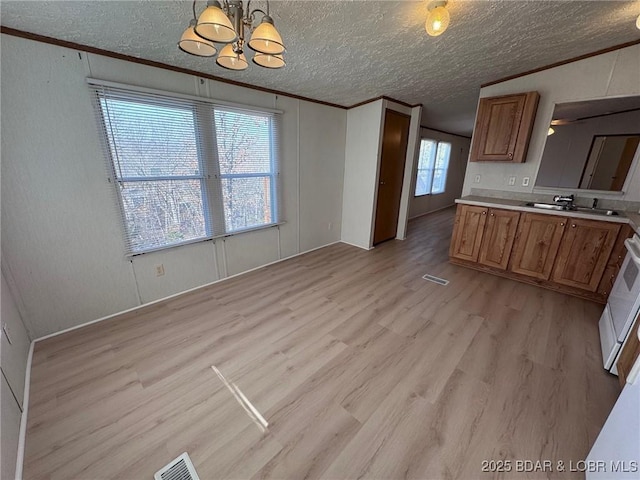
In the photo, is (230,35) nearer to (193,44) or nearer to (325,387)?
(193,44)

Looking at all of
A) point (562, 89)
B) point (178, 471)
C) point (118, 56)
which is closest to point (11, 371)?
point (178, 471)

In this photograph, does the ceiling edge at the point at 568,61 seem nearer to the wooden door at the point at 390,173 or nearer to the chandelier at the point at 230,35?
the wooden door at the point at 390,173

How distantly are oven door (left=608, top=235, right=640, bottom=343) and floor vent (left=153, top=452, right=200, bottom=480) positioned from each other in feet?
9.05

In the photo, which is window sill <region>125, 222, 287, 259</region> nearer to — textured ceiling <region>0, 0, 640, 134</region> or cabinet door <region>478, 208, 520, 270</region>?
textured ceiling <region>0, 0, 640, 134</region>

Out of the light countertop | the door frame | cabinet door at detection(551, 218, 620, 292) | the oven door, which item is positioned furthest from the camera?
the door frame

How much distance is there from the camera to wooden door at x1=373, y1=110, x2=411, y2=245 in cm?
392

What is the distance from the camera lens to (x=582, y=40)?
7.63 feet

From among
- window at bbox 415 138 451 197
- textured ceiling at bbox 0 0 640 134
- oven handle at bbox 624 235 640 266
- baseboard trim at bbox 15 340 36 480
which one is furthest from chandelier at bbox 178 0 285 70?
window at bbox 415 138 451 197

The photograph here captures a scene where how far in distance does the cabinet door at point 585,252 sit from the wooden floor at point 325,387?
253mm

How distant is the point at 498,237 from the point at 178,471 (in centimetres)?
366

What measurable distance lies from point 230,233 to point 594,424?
3.25 m

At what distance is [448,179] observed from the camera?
7.34m

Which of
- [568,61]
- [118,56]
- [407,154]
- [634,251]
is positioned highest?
[568,61]

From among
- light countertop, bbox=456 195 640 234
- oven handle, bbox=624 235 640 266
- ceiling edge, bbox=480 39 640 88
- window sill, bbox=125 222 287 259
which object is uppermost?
ceiling edge, bbox=480 39 640 88
